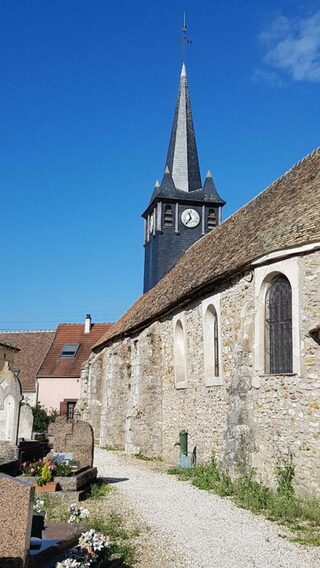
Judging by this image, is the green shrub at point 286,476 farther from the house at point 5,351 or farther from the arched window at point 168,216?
the house at point 5,351

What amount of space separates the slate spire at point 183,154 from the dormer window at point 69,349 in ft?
48.0

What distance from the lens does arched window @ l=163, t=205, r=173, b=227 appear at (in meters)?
27.4

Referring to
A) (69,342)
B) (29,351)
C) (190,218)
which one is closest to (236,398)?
(190,218)

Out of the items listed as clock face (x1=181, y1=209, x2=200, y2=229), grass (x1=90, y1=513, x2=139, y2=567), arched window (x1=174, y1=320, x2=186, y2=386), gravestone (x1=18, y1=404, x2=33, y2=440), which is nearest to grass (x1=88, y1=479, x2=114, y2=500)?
grass (x1=90, y1=513, x2=139, y2=567)

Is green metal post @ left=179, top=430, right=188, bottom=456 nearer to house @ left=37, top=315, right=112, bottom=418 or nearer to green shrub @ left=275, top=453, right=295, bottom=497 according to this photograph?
green shrub @ left=275, top=453, right=295, bottom=497

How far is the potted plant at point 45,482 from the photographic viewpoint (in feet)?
31.3

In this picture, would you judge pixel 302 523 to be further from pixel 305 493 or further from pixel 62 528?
pixel 62 528

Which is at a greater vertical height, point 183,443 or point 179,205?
point 179,205

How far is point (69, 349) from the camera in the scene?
123ft

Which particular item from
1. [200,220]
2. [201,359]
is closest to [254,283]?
[201,359]

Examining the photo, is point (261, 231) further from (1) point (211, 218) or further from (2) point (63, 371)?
(2) point (63, 371)

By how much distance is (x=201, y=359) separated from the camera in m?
14.7

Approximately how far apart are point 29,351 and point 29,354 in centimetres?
42

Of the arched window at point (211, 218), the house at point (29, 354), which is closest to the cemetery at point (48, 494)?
the arched window at point (211, 218)
